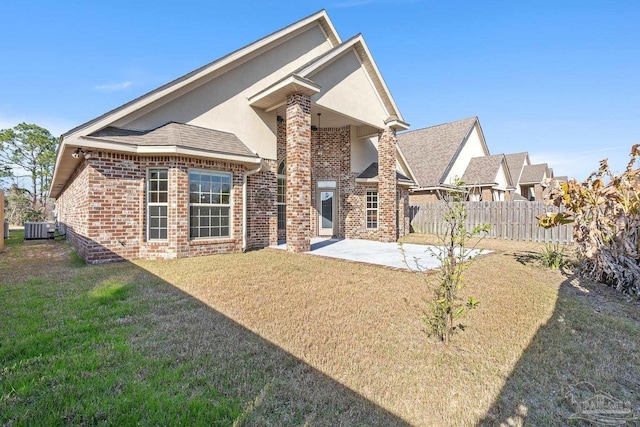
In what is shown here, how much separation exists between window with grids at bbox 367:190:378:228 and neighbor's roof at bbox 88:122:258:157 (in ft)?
22.6

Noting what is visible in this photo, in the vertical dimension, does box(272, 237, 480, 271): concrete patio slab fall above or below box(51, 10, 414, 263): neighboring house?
below

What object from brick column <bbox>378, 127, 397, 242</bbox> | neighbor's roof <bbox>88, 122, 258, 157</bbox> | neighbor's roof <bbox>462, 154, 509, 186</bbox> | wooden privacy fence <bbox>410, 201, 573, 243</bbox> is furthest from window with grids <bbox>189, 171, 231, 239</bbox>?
neighbor's roof <bbox>462, 154, 509, 186</bbox>

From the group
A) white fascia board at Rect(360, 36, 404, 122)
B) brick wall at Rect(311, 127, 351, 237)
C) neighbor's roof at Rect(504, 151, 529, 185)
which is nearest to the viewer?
white fascia board at Rect(360, 36, 404, 122)

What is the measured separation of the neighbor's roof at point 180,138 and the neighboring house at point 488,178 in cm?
1838

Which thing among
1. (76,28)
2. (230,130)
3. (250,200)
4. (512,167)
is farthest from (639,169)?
(512,167)

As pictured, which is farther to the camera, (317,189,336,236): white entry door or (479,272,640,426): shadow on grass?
(317,189,336,236): white entry door

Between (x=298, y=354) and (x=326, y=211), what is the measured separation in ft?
38.0

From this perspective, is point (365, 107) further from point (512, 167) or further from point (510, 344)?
point (512, 167)

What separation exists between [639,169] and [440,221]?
12121 mm

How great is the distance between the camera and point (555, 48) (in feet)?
35.7

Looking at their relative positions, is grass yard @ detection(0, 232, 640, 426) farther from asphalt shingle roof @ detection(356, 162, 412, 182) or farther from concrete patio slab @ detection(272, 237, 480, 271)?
asphalt shingle roof @ detection(356, 162, 412, 182)

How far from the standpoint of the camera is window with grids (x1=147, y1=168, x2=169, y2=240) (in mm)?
8555

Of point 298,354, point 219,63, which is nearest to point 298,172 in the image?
point 219,63

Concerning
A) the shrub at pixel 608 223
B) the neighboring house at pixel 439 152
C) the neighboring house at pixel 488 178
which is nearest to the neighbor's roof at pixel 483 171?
the neighboring house at pixel 488 178
